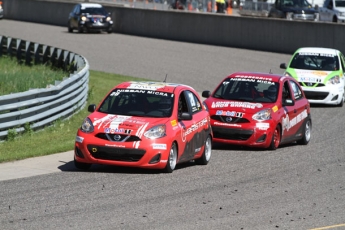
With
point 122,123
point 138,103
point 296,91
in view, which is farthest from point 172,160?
point 296,91

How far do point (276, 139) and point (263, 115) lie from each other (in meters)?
0.70

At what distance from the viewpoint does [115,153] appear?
13.8m

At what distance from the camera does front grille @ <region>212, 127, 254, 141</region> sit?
17250 millimetres

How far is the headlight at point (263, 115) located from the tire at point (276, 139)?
37 cm

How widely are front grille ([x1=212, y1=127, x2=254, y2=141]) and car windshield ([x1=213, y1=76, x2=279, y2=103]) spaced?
916 mm

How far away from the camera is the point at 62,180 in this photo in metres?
13.2

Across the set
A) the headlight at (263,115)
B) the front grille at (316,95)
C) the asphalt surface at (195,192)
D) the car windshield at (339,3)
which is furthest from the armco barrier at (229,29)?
the headlight at (263,115)

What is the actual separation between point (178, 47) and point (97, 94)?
17.4 metres

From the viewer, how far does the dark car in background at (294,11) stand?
47.8m

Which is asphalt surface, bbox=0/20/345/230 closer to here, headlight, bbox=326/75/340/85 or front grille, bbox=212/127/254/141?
front grille, bbox=212/127/254/141

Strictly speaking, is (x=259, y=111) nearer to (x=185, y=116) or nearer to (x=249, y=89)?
(x=249, y=89)

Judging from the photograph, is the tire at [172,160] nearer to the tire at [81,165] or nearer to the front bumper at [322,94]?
the tire at [81,165]

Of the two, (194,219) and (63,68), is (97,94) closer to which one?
(63,68)

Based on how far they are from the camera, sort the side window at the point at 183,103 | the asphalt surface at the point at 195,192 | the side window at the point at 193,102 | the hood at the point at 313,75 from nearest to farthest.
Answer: the asphalt surface at the point at 195,192, the side window at the point at 183,103, the side window at the point at 193,102, the hood at the point at 313,75
